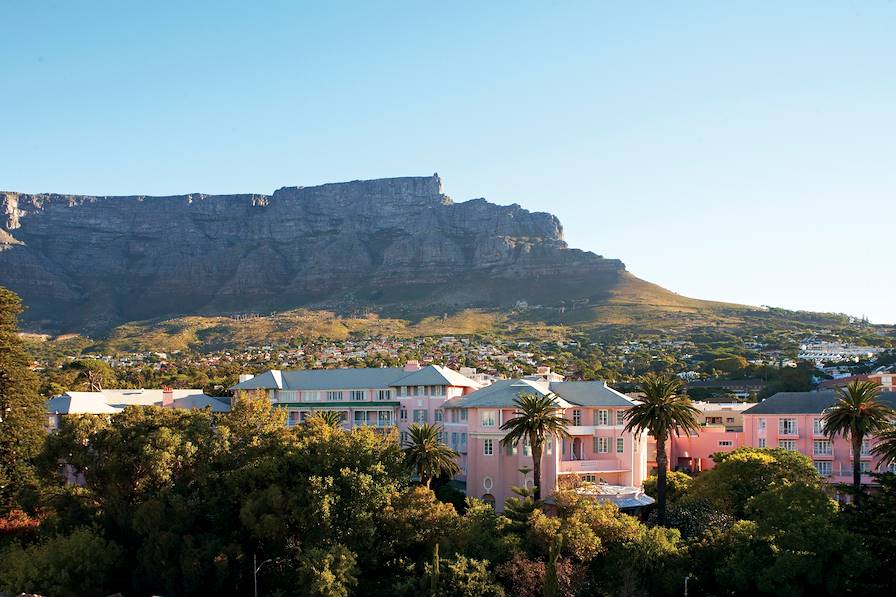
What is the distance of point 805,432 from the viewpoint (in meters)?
83.2

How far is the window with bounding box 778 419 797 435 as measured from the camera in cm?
8396

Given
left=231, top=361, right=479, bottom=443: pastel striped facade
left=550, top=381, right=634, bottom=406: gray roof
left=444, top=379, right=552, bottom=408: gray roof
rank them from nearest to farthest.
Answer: left=444, top=379, right=552, bottom=408: gray roof, left=550, top=381, right=634, bottom=406: gray roof, left=231, top=361, right=479, bottom=443: pastel striped facade

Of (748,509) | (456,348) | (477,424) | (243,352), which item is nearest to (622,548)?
(748,509)

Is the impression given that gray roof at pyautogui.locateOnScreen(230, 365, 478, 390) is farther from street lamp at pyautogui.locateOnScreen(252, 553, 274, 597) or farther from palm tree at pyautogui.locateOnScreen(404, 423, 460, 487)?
street lamp at pyautogui.locateOnScreen(252, 553, 274, 597)

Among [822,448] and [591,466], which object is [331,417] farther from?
[822,448]

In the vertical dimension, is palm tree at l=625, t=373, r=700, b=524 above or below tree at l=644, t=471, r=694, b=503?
above

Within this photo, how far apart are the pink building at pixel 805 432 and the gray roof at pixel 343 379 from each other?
23.7 metres

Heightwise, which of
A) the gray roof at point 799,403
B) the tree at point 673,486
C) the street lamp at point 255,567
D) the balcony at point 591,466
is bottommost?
the street lamp at point 255,567

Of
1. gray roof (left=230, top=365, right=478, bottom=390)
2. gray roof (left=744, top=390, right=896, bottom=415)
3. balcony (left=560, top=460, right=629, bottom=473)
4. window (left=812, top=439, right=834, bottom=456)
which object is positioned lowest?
balcony (left=560, top=460, right=629, bottom=473)

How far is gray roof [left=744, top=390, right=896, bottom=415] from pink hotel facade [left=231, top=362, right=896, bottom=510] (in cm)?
9

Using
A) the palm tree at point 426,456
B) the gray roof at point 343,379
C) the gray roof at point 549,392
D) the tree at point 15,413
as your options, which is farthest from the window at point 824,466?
the tree at point 15,413

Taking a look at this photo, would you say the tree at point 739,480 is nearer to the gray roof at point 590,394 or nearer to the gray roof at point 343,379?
the gray roof at point 590,394

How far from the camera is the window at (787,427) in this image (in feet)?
275

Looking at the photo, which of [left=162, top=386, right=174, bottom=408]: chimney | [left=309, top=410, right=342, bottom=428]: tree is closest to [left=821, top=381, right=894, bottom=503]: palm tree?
[left=309, top=410, right=342, bottom=428]: tree
